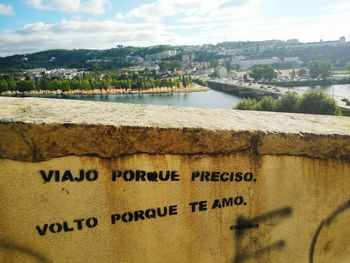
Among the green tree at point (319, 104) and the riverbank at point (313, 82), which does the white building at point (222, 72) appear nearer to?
the riverbank at point (313, 82)

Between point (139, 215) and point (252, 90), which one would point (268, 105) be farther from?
point (252, 90)

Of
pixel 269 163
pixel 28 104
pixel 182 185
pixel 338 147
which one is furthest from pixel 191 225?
pixel 28 104

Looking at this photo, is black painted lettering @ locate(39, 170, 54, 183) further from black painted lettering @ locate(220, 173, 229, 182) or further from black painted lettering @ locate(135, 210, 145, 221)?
black painted lettering @ locate(220, 173, 229, 182)

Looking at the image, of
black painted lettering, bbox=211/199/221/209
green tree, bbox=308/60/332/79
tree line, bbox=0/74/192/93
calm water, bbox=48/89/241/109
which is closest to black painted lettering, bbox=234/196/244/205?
black painted lettering, bbox=211/199/221/209

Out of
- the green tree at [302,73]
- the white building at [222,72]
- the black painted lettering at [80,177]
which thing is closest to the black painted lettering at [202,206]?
the black painted lettering at [80,177]

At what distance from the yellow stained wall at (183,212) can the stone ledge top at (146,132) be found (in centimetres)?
6

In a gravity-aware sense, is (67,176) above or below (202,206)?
above

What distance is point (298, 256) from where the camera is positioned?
2.67 meters

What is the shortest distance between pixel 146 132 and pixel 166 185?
357 mm

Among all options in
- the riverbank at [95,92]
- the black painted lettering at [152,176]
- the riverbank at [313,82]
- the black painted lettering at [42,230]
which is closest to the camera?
the black painted lettering at [42,230]

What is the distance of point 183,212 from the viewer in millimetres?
2326

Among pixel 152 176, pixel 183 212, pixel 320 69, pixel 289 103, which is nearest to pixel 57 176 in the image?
pixel 152 176

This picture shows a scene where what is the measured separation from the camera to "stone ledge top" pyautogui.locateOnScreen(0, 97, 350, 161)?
6.46 ft

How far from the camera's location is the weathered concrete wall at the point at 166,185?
201 cm
